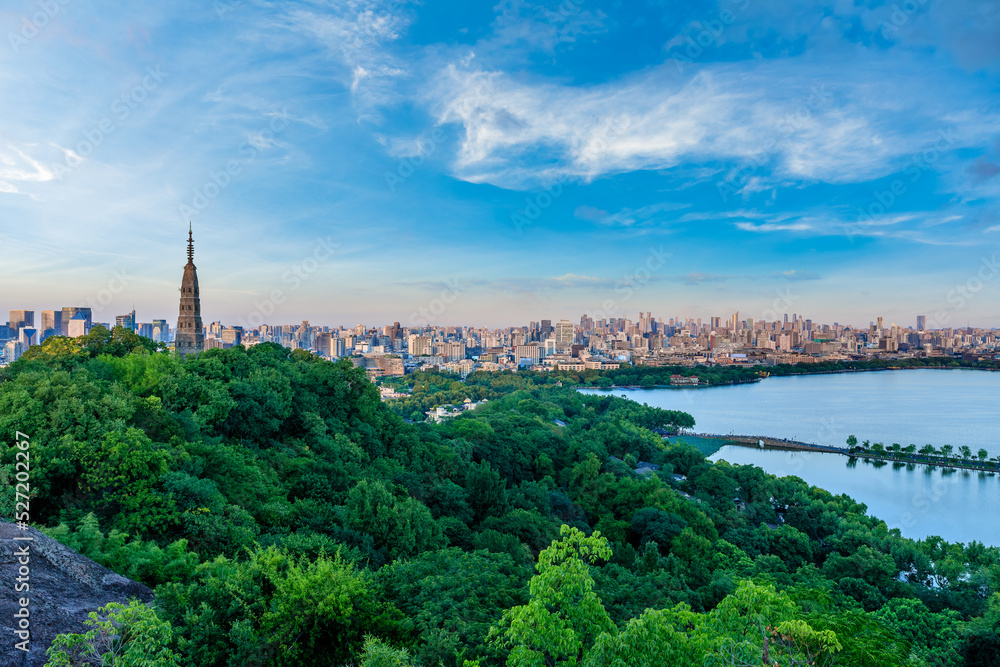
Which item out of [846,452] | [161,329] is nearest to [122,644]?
[846,452]

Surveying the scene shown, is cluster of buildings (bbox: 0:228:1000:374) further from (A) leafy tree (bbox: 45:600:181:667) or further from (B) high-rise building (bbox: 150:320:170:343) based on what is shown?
(A) leafy tree (bbox: 45:600:181:667)

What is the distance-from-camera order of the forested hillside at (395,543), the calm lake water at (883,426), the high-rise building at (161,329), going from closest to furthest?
the forested hillside at (395,543), the calm lake water at (883,426), the high-rise building at (161,329)

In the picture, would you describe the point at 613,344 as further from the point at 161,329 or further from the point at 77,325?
the point at 77,325

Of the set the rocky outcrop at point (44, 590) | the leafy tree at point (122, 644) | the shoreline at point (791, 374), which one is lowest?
the shoreline at point (791, 374)

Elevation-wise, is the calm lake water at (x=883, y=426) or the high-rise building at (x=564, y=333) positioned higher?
the high-rise building at (x=564, y=333)

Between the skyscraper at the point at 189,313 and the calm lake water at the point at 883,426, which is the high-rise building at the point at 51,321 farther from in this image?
the calm lake water at the point at 883,426

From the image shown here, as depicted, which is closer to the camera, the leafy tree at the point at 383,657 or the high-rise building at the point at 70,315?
the leafy tree at the point at 383,657

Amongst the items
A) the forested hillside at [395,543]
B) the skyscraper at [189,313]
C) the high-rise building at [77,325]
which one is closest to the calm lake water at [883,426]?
the forested hillside at [395,543]

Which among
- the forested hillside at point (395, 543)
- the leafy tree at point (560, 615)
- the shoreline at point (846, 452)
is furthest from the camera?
the shoreline at point (846, 452)
